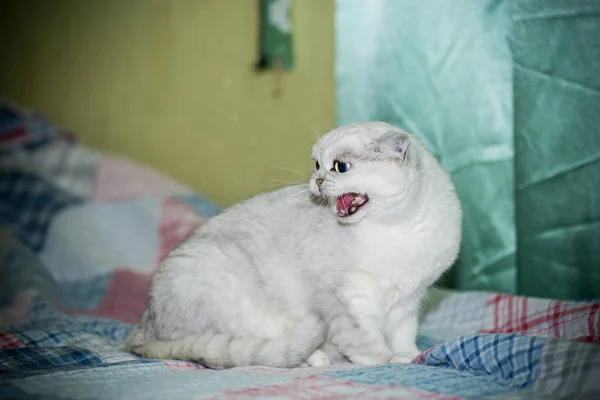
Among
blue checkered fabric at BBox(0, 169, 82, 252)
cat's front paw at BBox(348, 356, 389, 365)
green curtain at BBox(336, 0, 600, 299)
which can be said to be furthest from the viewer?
blue checkered fabric at BBox(0, 169, 82, 252)

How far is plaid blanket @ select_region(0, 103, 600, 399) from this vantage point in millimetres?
1465

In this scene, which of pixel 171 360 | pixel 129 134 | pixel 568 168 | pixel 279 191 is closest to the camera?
pixel 171 360

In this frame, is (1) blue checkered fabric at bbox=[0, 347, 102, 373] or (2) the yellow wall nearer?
(1) blue checkered fabric at bbox=[0, 347, 102, 373]

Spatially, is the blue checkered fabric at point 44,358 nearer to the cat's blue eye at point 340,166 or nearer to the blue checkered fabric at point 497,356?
the cat's blue eye at point 340,166

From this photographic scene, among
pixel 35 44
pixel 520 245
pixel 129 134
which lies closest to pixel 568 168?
pixel 520 245

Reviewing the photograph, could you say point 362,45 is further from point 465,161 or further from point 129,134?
point 129,134

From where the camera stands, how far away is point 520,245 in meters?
2.57

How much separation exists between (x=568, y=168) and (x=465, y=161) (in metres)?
0.45

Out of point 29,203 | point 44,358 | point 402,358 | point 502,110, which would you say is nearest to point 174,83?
point 29,203

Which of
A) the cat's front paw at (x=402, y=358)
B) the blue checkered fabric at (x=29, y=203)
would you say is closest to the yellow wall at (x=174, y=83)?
the blue checkered fabric at (x=29, y=203)

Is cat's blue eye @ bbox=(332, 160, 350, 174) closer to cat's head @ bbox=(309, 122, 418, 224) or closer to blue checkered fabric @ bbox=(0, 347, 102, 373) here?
cat's head @ bbox=(309, 122, 418, 224)

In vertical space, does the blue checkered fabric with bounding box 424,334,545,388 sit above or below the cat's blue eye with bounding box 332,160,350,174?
below

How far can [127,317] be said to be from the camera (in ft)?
8.67

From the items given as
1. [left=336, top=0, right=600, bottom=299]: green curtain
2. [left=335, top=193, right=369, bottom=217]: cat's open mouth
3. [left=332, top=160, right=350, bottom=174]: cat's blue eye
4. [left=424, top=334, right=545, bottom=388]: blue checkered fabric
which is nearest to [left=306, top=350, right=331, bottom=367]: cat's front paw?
[left=424, top=334, right=545, bottom=388]: blue checkered fabric
